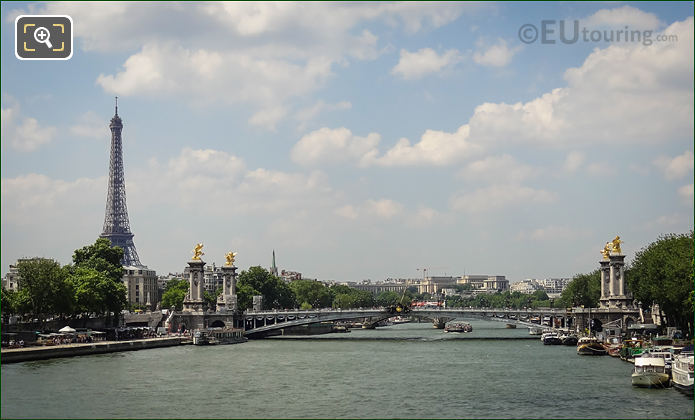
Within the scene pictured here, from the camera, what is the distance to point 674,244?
261 ft

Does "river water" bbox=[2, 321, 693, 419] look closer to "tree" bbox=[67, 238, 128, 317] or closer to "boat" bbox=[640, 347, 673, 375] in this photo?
"boat" bbox=[640, 347, 673, 375]

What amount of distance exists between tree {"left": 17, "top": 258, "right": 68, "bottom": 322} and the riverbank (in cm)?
535

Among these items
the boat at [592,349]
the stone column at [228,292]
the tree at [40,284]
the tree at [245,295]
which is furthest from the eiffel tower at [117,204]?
the boat at [592,349]

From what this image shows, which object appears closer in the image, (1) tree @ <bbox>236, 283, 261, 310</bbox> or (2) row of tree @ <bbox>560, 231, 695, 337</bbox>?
(2) row of tree @ <bbox>560, 231, 695, 337</bbox>

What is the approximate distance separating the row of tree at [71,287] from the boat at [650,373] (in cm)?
4815

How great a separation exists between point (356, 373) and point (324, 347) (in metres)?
31.1

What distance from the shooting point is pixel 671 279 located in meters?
71.6

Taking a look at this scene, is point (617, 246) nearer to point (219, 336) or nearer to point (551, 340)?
point (551, 340)

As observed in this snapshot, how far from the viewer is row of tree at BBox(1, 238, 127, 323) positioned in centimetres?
7856

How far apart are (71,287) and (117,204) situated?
101 metres

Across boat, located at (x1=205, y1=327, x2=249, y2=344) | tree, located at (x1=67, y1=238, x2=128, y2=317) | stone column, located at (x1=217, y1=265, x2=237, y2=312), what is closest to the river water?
tree, located at (x1=67, y1=238, x2=128, y2=317)

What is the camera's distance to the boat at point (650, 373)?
165ft

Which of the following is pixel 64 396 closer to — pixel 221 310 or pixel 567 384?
pixel 567 384

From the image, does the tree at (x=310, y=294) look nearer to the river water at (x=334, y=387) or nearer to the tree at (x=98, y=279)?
the tree at (x=98, y=279)
